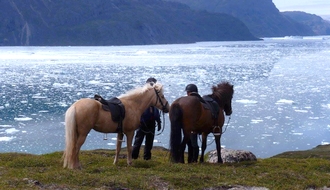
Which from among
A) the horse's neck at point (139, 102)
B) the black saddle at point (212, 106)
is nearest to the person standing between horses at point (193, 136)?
the black saddle at point (212, 106)

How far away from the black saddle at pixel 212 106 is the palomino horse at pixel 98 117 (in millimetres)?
1064

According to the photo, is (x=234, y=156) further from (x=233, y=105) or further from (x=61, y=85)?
(x=61, y=85)

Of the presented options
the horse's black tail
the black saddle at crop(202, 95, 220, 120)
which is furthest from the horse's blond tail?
the black saddle at crop(202, 95, 220, 120)

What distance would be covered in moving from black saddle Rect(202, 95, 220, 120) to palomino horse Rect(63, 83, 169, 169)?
1.06 m

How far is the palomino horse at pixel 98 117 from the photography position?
32.2 ft

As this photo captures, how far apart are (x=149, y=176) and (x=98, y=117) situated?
179 cm

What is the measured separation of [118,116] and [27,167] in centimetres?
254

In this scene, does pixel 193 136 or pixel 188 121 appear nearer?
pixel 188 121

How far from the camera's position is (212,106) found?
1168 centimetres

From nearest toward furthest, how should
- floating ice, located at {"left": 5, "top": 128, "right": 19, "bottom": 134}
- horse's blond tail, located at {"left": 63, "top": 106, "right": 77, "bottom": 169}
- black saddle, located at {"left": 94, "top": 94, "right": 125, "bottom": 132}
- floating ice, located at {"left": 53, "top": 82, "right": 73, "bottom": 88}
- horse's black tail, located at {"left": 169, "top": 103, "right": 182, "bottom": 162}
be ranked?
horse's blond tail, located at {"left": 63, "top": 106, "right": 77, "bottom": 169}
black saddle, located at {"left": 94, "top": 94, "right": 125, "bottom": 132}
horse's black tail, located at {"left": 169, "top": 103, "right": 182, "bottom": 162}
floating ice, located at {"left": 5, "top": 128, "right": 19, "bottom": 134}
floating ice, located at {"left": 53, "top": 82, "right": 73, "bottom": 88}

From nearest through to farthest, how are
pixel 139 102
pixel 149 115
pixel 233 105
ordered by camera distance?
1. pixel 139 102
2. pixel 149 115
3. pixel 233 105

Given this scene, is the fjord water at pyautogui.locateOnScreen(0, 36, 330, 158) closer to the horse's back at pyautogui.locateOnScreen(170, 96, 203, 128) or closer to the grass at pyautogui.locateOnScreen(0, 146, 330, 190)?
the horse's back at pyautogui.locateOnScreen(170, 96, 203, 128)

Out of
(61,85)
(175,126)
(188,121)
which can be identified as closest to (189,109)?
(188,121)

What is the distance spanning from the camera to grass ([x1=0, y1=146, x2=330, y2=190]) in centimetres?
902
